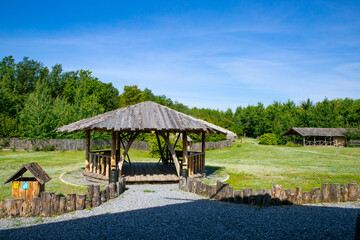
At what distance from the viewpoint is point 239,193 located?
8.63 m

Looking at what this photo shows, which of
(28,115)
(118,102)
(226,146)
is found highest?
(118,102)

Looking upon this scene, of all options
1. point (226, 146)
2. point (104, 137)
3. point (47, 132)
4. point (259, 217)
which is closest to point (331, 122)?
point (226, 146)

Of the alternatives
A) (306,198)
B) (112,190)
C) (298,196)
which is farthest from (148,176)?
(306,198)

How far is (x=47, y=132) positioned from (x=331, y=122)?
187 ft

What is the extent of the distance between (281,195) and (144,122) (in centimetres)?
611

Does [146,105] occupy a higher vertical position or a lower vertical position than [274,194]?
higher

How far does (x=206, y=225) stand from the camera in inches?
255

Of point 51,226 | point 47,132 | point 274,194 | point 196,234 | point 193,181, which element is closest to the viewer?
point 196,234

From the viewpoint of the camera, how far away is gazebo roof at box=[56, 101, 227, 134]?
11055 millimetres

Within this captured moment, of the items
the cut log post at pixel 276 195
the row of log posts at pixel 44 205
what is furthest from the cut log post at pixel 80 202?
the cut log post at pixel 276 195

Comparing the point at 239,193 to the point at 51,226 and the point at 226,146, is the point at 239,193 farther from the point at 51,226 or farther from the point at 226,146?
the point at 226,146

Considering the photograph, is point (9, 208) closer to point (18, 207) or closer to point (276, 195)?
point (18, 207)

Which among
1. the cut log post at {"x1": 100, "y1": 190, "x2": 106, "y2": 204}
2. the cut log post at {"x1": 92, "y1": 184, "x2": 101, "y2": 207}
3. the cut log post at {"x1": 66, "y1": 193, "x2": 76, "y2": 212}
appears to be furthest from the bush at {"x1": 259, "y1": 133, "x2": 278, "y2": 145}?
the cut log post at {"x1": 66, "y1": 193, "x2": 76, "y2": 212}

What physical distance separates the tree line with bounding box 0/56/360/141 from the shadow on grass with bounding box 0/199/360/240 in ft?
91.7
